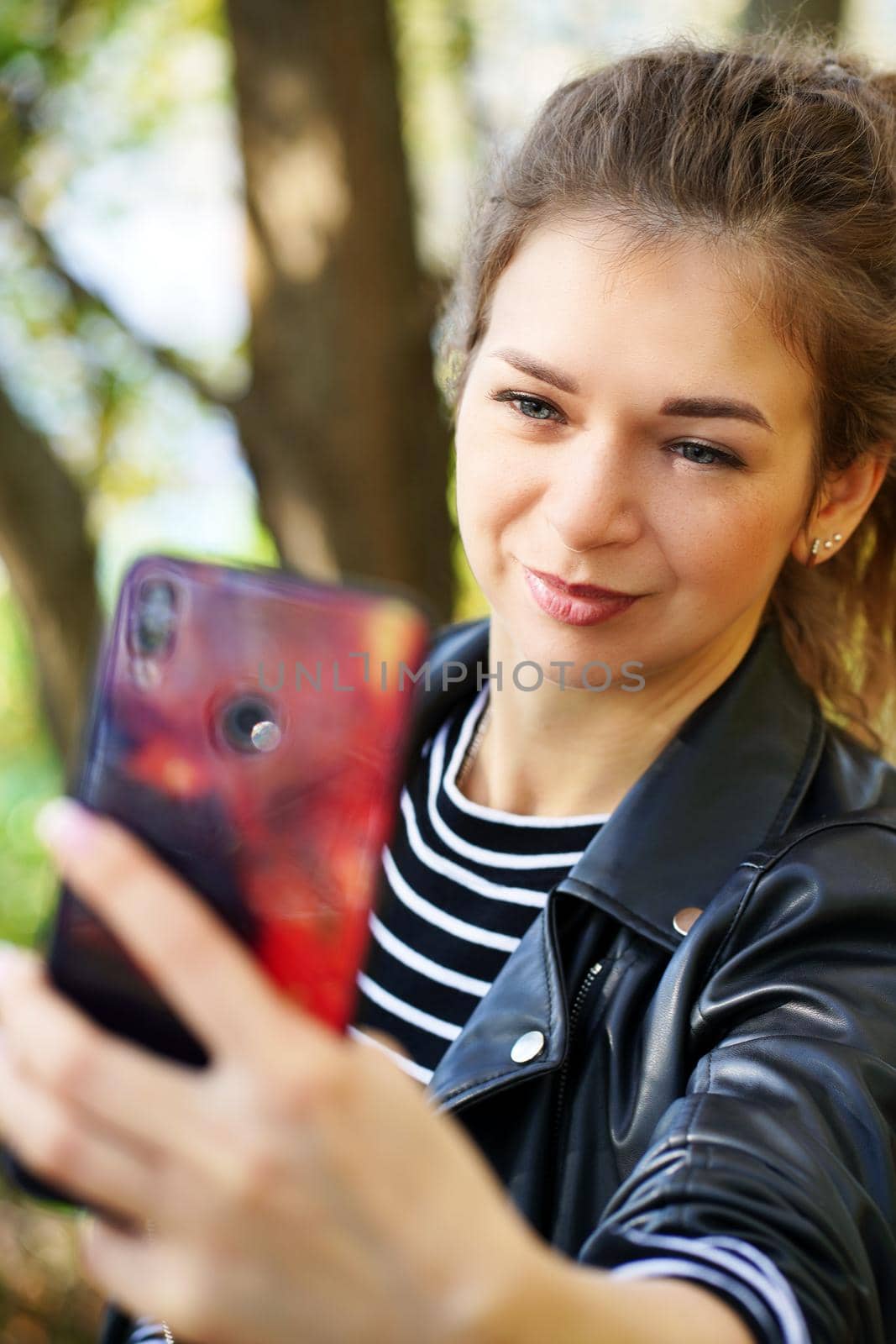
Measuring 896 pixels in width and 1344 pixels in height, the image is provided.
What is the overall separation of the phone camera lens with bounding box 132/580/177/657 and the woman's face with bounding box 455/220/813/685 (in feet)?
2.06

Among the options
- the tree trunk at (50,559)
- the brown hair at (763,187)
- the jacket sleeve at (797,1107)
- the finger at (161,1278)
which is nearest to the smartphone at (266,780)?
the finger at (161,1278)

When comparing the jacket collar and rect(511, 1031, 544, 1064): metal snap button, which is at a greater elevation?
the jacket collar

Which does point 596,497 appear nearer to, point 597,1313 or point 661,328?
point 661,328

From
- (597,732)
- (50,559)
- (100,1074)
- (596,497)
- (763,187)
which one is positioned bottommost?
(50,559)

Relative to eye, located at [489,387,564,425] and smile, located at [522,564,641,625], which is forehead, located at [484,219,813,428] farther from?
smile, located at [522,564,641,625]

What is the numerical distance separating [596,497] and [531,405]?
0.52 feet

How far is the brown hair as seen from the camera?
4.55ft

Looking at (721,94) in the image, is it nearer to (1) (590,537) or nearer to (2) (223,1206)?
(1) (590,537)

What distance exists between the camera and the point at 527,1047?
129 cm

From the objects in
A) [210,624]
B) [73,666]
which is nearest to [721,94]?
[210,624]

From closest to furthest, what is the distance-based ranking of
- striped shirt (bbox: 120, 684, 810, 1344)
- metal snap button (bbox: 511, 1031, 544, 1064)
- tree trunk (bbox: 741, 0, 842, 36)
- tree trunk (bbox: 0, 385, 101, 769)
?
metal snap button (bbox: 511, 1031, 544, 1064) → striped shirt (bbox: 120, 684, 810, 1344) → tree trunk (bbox: 741, 0, 842, 36) → tree trunk (bbox: 0, 385, 101, 769)

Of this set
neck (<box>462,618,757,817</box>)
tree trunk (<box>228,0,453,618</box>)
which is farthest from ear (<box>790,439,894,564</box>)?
tree trunk (<box>228,0,453,618</box>)

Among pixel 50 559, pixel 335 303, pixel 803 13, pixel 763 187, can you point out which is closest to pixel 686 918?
pixel 763 187

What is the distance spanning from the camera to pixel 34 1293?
3.29m
